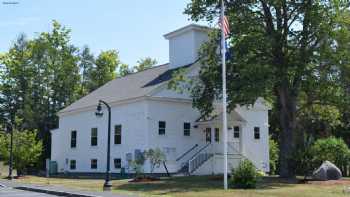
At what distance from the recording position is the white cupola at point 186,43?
42.2 m

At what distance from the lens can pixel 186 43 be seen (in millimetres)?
42781

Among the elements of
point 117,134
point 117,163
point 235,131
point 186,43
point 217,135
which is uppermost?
point 186,43

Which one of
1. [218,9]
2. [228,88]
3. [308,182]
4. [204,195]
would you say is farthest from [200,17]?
[204,195]

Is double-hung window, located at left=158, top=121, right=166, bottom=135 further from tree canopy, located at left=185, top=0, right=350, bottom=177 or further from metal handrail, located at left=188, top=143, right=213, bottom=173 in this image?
tree canopy, located at left=185, top=0, right=350, bottom=177

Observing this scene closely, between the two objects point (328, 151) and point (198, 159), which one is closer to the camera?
point (328, 151)

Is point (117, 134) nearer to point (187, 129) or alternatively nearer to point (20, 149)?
point (187, 129)

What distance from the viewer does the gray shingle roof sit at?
4050 centimetres

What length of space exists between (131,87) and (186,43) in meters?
5.83

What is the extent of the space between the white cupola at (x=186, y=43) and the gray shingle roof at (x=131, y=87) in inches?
50.6

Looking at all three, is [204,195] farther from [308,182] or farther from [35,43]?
[35,43]

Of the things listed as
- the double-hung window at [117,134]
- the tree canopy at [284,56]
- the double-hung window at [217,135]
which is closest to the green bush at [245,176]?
the tree canopy at [284,56]

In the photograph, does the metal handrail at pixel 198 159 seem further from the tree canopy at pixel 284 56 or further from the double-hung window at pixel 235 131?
the tree canopy at pixel 284 56

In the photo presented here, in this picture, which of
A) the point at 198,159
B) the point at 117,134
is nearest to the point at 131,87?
the point at 117,134

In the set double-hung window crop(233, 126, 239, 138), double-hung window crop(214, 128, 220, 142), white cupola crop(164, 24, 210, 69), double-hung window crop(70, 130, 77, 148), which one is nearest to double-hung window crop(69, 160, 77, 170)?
double-hung window crop(70, 130, 77, 148)
